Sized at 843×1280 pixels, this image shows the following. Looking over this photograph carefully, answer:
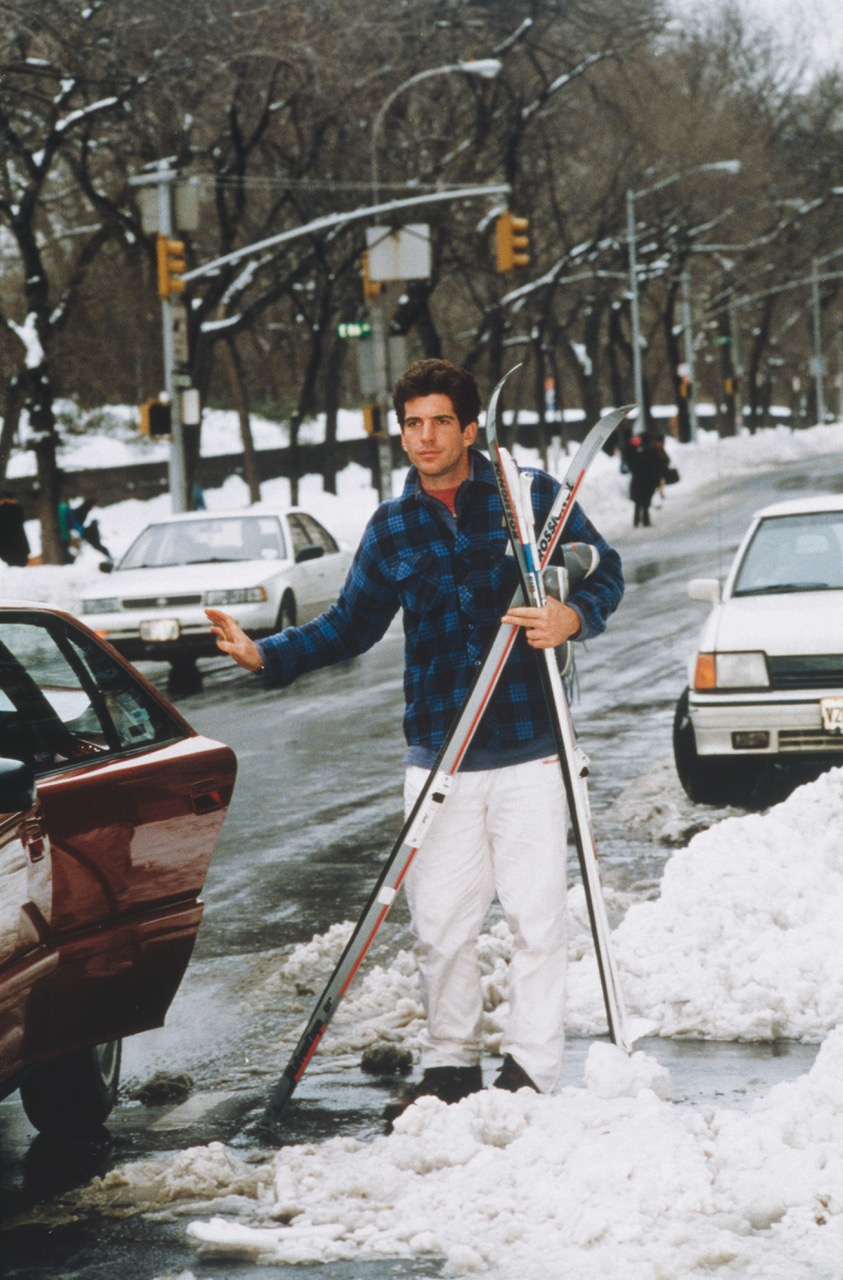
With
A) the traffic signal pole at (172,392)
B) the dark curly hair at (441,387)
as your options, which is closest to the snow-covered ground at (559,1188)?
the dark curly hair at (441,387)

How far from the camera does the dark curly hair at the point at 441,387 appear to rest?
489 centimetres

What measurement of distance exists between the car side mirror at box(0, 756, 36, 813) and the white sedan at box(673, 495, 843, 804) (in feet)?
19.5

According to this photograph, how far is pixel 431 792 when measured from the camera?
4.78m

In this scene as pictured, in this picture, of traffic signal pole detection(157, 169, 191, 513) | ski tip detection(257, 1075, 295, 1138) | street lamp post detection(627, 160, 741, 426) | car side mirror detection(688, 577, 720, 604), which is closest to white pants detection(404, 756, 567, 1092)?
ski tip detection(257, 1075, 295, 1138)

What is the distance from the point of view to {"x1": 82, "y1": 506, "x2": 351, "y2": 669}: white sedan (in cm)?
1681

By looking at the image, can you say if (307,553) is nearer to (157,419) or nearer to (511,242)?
(157,419)

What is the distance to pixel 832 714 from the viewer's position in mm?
9148

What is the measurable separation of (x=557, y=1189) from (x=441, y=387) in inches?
80.0

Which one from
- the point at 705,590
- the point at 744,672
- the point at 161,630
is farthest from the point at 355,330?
the point at 744,672

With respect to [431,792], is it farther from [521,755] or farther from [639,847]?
[639,847]

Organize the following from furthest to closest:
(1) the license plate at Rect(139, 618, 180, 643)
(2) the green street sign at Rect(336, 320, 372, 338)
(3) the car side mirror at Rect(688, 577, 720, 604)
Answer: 1. (2) the green street sign at Rect(336, 320, 372, 338)
2. (1) the license plate at Rect(139, 618, 180, 643)
3. (3) the car side mirror at Rect(688, 577, 720, 604)

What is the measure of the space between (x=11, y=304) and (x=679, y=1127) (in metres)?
52.1

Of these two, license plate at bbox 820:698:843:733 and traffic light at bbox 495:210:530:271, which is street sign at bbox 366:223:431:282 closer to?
traffic light at bbox 495:210:530:271

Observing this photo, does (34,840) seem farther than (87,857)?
No
